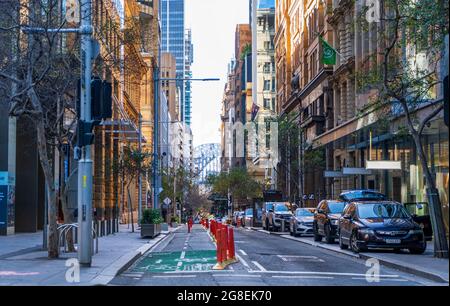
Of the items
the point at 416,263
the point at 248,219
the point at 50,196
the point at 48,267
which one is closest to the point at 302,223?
the point at 416,263

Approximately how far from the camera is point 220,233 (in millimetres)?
18469

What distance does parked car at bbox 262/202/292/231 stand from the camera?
46.3 meters

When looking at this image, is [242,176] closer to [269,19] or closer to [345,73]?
[269,19]

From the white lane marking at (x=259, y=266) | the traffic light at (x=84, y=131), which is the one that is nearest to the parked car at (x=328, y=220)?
the white lane marking at (x=259, y=266)

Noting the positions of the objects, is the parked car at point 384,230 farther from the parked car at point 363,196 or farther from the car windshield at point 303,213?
the car windshield at point 303,213

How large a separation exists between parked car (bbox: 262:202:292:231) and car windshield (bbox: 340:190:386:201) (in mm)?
12315

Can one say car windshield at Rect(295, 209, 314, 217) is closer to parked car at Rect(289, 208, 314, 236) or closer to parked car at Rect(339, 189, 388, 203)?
parked car at Rect(289, 208, 314, 236)

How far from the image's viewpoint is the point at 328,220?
100ft

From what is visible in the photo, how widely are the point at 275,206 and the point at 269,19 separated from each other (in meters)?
80.5

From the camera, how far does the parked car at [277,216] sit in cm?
4628

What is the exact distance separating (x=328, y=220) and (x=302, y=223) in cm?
791

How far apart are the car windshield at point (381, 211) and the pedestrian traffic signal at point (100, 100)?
10.4 m

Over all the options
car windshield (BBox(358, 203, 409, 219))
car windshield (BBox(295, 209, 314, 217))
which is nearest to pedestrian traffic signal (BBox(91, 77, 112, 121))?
car windshield (BBox(358, 203, 409, 219))

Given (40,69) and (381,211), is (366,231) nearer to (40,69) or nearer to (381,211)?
(381,211)
